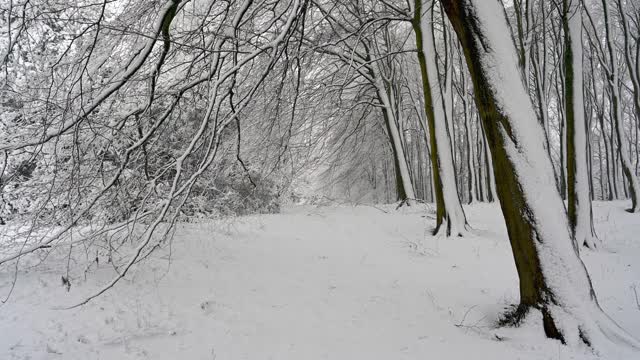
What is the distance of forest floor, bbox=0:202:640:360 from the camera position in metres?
3.33

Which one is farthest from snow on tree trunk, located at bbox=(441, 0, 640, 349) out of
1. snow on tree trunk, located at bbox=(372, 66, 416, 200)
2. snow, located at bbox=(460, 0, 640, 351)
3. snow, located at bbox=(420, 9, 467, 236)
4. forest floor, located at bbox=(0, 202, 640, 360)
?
snow on tree trunk, located at bbox=(372, 66, 416, 200)

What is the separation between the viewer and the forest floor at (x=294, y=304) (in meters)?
3.33

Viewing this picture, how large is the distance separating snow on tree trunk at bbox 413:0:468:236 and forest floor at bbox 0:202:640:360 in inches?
33.6

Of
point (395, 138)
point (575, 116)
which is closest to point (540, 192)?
point (575, 116)

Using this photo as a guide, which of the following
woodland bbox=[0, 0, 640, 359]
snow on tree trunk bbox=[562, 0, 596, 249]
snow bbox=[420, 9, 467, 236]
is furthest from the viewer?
snow bbox=[420, 9, 467, 236]

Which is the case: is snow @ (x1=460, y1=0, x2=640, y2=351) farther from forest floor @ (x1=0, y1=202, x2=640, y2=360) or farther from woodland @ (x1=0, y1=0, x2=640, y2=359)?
forest floor @ (x1=0, y1=202, x2=640, y2=360)

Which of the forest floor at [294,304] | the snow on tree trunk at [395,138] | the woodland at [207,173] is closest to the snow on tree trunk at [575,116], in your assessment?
the woodland at [207,173]

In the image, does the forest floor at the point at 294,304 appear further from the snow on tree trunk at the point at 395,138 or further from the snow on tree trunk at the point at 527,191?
the snow on tree trunk at the point at 395,138

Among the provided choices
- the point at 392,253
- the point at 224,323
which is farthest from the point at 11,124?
the point at 392,253

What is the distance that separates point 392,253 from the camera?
7.24 m

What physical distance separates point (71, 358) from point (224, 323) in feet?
4.26

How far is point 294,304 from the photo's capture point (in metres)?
4.58

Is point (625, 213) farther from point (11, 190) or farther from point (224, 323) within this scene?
point (11, 190)

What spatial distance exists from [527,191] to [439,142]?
5069 millimetres
